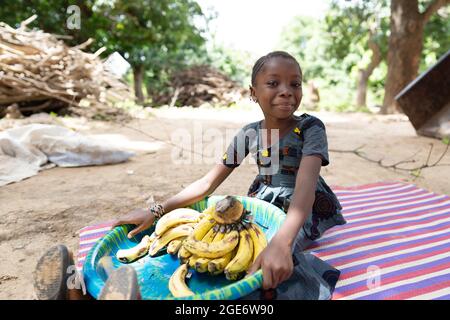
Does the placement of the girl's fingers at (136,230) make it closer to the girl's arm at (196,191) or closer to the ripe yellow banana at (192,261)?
the girl's arm at (196,191)

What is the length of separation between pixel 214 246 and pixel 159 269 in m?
0.29

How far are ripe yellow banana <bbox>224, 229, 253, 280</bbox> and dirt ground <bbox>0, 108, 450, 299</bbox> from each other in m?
0.89

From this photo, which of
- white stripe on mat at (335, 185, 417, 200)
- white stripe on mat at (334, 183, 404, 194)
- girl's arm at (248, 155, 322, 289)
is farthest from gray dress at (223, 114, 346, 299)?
white stripe on mat at (334, 183, 404, 194)

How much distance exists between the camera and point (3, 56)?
5.23 metres

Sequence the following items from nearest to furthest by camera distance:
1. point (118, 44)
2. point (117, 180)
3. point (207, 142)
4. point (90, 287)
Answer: point (90, 287) < point (117, 180) < point (207, 142) < point (118, 44)

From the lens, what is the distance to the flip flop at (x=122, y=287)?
1.03 m

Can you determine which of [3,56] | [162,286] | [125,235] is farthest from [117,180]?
[3,56]

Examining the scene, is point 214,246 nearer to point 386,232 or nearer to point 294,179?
point 294,179

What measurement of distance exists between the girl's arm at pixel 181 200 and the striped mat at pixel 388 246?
336 millimetres

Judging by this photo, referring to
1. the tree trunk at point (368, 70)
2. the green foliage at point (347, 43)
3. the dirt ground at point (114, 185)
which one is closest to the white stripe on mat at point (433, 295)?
the dirt ground at point (114, 185)

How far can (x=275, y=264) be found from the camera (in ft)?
3.91
